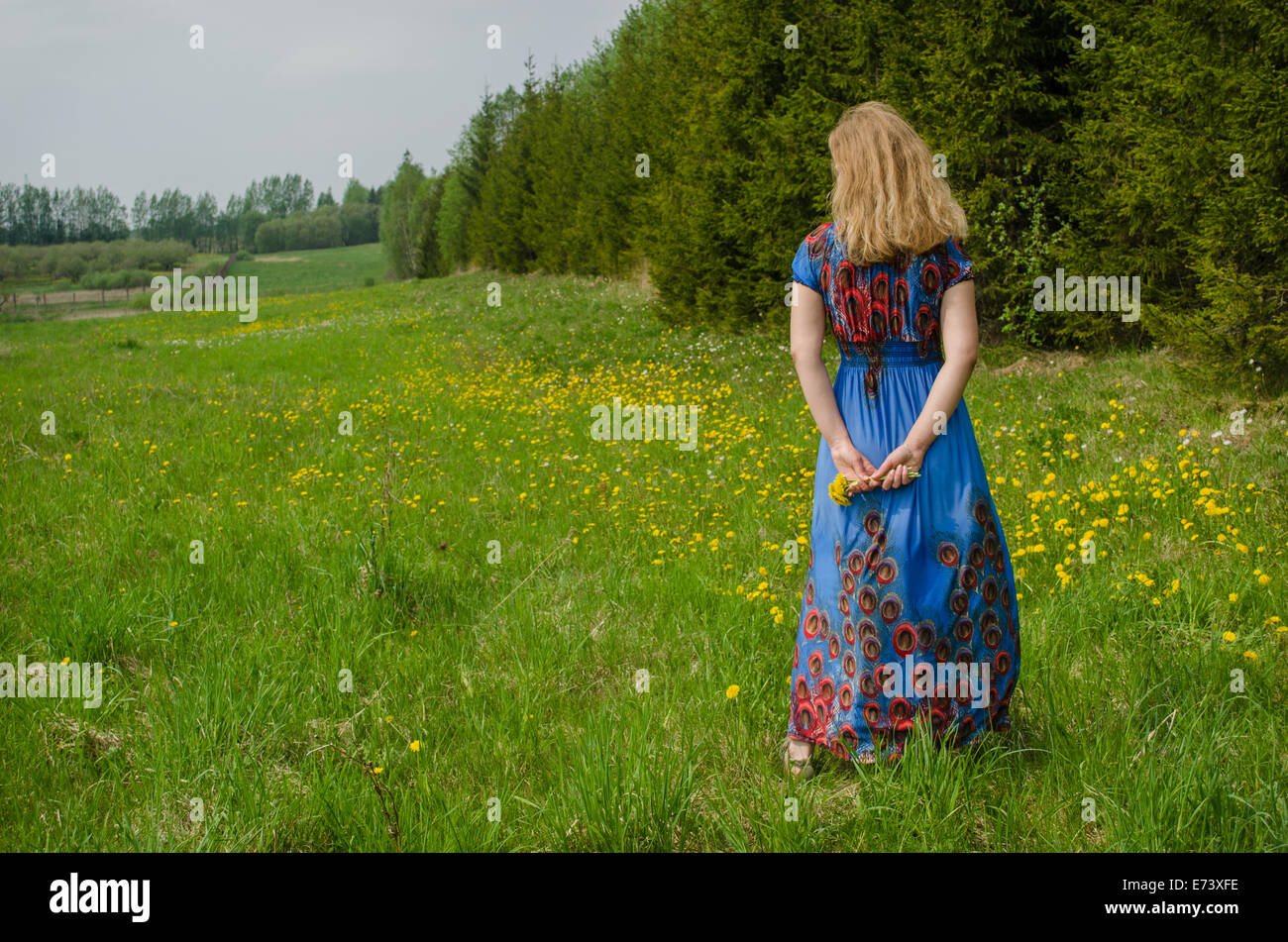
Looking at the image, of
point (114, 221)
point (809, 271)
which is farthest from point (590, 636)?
point (114, 221)

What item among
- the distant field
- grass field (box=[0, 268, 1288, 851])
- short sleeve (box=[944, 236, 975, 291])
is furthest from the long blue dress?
the distant field

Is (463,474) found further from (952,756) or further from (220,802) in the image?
(952,756)

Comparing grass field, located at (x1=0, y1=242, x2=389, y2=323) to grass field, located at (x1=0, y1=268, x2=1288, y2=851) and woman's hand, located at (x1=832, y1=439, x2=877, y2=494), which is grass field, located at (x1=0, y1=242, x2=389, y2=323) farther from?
woman's hand, located at (x1=832, y1=439, x2=877, y2=494)

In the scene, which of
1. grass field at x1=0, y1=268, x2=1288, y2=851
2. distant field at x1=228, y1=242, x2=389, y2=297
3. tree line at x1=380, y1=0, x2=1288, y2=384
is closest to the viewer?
grass field at x1=0, y1=268, x2=1288, y2=851

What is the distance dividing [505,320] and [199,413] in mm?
10046

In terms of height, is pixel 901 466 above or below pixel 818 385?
below

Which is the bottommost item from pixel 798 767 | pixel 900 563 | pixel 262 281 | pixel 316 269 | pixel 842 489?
pixel 798 767

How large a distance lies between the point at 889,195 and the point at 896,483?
3.28ft

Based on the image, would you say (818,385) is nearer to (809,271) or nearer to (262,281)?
(809,271)

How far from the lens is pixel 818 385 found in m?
2.94

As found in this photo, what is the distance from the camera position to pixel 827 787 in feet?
9.62

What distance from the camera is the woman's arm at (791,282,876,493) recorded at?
2928 mm

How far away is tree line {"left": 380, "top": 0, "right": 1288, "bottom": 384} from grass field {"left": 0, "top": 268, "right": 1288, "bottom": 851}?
3.03 feet
